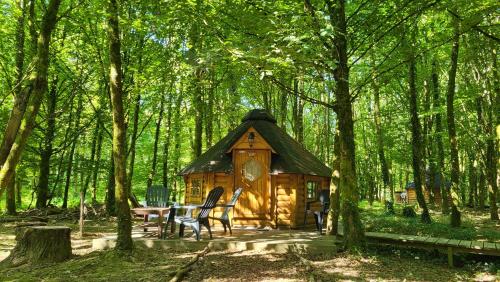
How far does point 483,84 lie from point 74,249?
614 inches

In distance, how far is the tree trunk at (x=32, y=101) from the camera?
205 inches

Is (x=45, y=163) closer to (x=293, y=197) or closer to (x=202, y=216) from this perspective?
(x=202, y=216)

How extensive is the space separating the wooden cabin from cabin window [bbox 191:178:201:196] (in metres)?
0.07

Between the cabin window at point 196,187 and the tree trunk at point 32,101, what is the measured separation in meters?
7.82

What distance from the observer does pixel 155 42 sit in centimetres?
1588

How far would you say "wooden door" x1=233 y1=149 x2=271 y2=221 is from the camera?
1226 cm

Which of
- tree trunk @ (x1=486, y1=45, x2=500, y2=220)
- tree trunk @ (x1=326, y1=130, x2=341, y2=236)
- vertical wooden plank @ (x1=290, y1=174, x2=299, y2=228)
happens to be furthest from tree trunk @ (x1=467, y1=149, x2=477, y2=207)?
tree trunk @ (x1=326, y1=130, x2=341, y2=236)

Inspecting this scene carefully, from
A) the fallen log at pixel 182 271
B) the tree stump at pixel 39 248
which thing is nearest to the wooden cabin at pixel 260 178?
the fallen log at pixel 182 271

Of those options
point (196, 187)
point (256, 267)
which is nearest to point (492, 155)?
point (196, 187)

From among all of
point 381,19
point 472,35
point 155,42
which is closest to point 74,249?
point 381,19

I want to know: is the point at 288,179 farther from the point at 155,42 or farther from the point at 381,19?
the point at 155,42

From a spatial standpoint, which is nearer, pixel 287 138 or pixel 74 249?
pixel 74 249

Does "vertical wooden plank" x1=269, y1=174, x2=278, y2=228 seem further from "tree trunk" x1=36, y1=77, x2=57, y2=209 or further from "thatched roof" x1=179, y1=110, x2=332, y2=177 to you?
"tree trunk" x1=36, y1=77, x2=57, y2=209

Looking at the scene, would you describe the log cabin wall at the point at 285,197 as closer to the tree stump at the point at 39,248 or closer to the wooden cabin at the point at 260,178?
the wooden cabin at the point at 260,178
